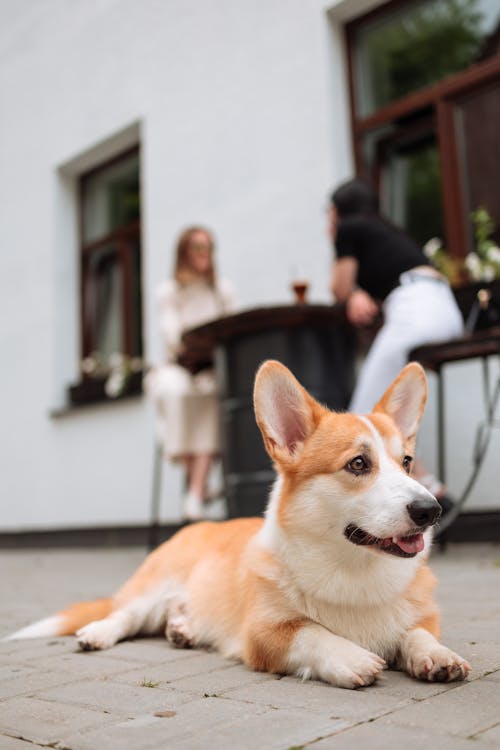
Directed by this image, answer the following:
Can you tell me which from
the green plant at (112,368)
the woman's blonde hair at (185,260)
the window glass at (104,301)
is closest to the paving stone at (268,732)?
the woman's blonde hair at (185,260)

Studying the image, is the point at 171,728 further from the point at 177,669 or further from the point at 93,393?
the point at 93,393

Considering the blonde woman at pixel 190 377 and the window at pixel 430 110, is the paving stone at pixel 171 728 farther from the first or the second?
the window at pixel 430 110

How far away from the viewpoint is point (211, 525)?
115 inches

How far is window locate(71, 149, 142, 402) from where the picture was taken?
825 cm

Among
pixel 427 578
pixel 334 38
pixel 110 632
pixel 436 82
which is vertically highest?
pixel 334 38

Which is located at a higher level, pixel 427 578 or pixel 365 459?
pixel 365 459

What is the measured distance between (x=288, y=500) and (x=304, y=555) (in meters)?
0.14

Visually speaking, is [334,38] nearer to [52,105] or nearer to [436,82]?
[436,82]

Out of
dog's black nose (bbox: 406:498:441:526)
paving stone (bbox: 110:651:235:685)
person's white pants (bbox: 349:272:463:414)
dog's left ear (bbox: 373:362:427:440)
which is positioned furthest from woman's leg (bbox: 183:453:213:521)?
dog's black nose (bbox: 406:498:441:526)

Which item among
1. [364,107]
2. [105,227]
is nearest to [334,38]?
[364,107]

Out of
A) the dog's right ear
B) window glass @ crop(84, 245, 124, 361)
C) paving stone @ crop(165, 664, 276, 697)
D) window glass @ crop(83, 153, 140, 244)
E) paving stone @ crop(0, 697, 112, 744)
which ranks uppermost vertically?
window glass @ crop(83, 153, 140, 244)

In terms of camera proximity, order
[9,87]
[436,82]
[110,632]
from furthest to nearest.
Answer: [9,87] → [436,82] → [110,632]

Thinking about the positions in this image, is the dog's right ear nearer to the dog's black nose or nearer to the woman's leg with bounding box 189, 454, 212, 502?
the dog's black nose

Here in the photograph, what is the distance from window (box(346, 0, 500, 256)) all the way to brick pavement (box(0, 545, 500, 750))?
357cm
